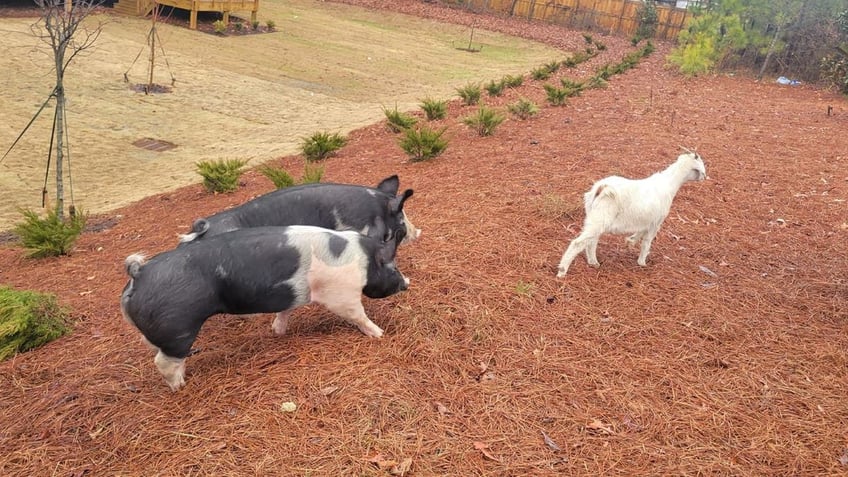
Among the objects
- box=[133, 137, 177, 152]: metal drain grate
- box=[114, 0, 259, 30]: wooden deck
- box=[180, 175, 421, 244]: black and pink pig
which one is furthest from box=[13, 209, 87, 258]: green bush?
box=[114, 0, 259, 30]: wooden deck

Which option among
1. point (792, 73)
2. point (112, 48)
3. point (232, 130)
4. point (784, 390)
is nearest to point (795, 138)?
point (784, 390)

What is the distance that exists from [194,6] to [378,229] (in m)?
22.0

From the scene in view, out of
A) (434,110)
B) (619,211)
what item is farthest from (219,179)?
(619,211)

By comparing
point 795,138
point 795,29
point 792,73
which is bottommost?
point 795,138

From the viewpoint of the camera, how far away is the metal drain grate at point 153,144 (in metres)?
10.9

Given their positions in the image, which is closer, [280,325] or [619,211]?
[280,325]

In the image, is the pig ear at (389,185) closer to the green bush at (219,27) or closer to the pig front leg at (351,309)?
the pig front leg at (351,309)

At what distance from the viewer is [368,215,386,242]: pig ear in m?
4.60

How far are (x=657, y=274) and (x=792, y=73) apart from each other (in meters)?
20.8

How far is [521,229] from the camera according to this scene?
598 centimetres

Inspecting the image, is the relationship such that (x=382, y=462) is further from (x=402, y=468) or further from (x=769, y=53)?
(x=769, y=53)

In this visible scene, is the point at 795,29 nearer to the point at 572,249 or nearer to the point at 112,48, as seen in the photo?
the point at 572,249

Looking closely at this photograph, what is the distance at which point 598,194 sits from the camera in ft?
16.3

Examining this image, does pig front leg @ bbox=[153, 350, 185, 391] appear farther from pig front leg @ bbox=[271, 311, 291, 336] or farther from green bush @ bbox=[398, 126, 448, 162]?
green bush @ bbox=[398, 126, 448, 162]
